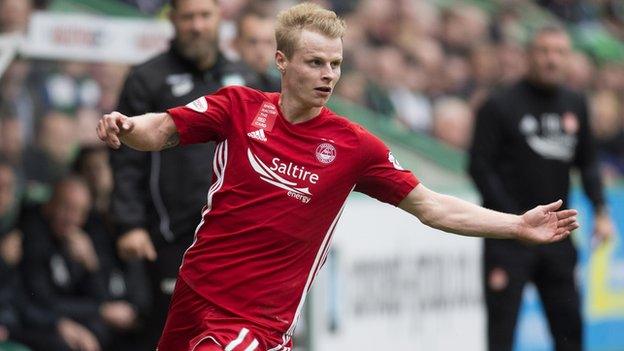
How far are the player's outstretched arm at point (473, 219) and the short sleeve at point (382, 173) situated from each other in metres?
0.05

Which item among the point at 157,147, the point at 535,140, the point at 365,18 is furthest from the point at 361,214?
the point at 157,147

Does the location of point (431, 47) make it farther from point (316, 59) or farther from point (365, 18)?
point (316, 59)

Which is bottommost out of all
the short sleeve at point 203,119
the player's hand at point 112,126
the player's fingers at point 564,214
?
the player's hand at point 112,126

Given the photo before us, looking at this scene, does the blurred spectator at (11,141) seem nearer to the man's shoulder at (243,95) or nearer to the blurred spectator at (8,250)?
the blurred spectator at (8,250)

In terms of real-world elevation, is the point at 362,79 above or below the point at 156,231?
above

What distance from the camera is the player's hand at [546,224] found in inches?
221

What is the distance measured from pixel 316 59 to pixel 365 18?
803 cm

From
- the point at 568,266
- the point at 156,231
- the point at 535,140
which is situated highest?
the point at 535,140

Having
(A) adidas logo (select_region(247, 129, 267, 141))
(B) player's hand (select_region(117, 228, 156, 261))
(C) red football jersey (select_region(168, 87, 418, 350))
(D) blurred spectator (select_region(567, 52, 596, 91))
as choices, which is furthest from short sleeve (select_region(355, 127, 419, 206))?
(D) blurred spectator (select_region(567, 52, 596, 91))

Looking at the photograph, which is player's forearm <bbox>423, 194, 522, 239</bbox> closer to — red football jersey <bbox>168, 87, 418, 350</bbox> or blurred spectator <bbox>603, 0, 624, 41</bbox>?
red football jersey <bbox>168, 87, 418, 350</bbox>

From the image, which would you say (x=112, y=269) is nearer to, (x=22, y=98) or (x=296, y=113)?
(x=22, y=98)

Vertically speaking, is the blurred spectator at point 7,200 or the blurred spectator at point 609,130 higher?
the blurred spectator at point 609,130

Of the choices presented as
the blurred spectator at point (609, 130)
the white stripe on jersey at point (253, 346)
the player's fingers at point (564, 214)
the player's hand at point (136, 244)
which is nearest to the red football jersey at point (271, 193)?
the white stripe on jersey at point (253, 346)

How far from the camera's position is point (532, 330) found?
12.1 metres
